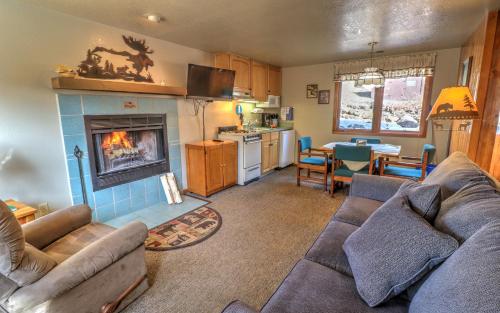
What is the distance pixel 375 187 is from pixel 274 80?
3.75m

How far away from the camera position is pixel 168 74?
355 cm

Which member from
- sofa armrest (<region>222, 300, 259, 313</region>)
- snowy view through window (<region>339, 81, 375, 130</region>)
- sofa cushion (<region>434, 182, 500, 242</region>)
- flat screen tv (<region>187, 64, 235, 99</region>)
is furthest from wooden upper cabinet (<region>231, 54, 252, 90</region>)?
sofa armrest (<region>222, 300, 259, 313</region>)

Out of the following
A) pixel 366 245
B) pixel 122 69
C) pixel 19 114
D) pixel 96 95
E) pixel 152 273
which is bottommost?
pixel 152 273

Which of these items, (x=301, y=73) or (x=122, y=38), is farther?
(x=301, y=73)

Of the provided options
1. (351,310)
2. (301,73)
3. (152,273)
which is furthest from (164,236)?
(301,73)

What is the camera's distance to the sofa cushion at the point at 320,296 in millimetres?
1057

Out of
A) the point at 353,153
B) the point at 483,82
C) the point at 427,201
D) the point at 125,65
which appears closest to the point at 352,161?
the point at 353,153

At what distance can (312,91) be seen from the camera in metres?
5.30

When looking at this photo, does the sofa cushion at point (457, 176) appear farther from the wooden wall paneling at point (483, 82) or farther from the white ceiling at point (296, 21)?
the white ceiling at point (296, 21)

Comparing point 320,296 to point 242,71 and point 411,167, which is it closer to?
point 411,167

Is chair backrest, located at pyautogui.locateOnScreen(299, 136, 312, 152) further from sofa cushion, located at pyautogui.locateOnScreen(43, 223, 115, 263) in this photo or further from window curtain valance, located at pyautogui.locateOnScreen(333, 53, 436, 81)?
sofa cushion, located at pyautogui.locateOnScreen(43, 223, 115, 263)

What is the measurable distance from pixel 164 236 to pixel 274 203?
1563 millimetres

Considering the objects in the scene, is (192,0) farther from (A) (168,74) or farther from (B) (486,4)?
(B) (486,4)

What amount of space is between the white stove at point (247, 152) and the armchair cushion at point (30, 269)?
3.14 m
